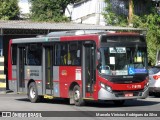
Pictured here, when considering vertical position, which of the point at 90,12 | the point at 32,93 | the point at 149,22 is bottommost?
the point at 32,93

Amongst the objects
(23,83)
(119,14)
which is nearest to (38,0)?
(119,14)

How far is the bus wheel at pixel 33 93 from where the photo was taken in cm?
2217

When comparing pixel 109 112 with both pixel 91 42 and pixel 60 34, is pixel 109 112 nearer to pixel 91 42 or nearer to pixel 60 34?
pixel 91 42

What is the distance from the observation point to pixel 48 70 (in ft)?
70.3

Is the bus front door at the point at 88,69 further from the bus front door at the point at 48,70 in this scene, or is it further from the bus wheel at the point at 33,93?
the bus wheel at the point at 33,93

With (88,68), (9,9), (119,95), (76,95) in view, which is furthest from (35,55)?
(9,9)

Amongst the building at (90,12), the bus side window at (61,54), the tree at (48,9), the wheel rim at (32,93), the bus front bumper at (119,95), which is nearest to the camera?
the bus front bumper at (119,95)

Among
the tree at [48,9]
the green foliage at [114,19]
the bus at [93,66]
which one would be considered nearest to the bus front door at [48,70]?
the bus at [93,66]

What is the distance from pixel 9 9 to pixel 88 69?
41224 millimetres

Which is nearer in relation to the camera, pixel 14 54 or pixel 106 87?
pixel 106 87

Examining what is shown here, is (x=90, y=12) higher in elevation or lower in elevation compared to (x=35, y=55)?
higher

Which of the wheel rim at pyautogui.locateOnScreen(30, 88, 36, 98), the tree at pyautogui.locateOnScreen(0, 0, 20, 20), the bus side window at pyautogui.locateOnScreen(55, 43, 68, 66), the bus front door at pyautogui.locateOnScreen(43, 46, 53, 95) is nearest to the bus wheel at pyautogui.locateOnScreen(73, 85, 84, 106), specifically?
the bus side window at pyautogui.locateOnScreen(55, 43, 68, 66)

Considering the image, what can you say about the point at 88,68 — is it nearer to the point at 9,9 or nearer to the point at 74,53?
the point at 74,53

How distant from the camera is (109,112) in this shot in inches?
661
